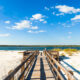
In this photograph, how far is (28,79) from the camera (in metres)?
4.65

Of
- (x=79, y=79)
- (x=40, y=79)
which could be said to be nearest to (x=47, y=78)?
(x=40, y=79)

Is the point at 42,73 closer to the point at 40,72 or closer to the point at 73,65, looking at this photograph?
the point at 40,72

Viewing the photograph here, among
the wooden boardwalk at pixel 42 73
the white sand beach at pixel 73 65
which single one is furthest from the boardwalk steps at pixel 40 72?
the white sand beach at pixel 73 65

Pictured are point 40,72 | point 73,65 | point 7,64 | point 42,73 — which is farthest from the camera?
point 7,64

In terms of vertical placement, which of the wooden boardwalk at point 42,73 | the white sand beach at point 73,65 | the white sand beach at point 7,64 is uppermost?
the wooden boardwalk at point 42,73

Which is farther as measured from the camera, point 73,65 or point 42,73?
point 73,65

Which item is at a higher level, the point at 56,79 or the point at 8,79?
the point at 8,79

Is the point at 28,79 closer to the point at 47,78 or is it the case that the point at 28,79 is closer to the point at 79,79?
the point at 47,78

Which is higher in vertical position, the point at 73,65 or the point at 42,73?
the point at 42,73

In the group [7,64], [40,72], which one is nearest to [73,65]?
[40,72]

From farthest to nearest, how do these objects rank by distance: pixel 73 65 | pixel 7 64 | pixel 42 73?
pixel 7 64 → pixel 73 65 → pixel 42 73

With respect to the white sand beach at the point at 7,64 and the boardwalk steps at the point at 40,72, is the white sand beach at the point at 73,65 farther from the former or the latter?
the white sand beach at the point at 7,64

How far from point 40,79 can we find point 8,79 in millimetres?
2818

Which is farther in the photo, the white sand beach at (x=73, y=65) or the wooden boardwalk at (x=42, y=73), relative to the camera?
the white sand beach at (x=73, y=65)
